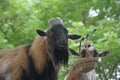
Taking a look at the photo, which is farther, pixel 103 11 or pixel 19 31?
pixel 103 11

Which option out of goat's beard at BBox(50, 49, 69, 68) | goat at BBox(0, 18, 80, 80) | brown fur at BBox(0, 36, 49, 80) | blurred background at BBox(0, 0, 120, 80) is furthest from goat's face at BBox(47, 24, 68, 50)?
blurred background at BBox(0, 0, 120, 80)

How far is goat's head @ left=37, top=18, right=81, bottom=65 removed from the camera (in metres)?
6.62

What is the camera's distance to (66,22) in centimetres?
1488

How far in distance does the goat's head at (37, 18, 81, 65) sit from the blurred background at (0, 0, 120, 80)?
3897 mm

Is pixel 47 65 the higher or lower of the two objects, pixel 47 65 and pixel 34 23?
the higher

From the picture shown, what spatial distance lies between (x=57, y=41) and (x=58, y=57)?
14.0 inches

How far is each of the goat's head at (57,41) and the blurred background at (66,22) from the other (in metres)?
3.90

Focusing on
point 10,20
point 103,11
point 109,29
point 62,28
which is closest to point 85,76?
point 62,28

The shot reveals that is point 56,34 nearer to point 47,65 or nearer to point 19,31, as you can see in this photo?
point 47,65

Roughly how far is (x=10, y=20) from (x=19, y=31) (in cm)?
64

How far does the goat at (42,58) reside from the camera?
675 cm

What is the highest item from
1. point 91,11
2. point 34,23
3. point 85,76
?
point 85,76

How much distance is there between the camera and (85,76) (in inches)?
273

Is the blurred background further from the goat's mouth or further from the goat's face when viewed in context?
the goat's mouth
